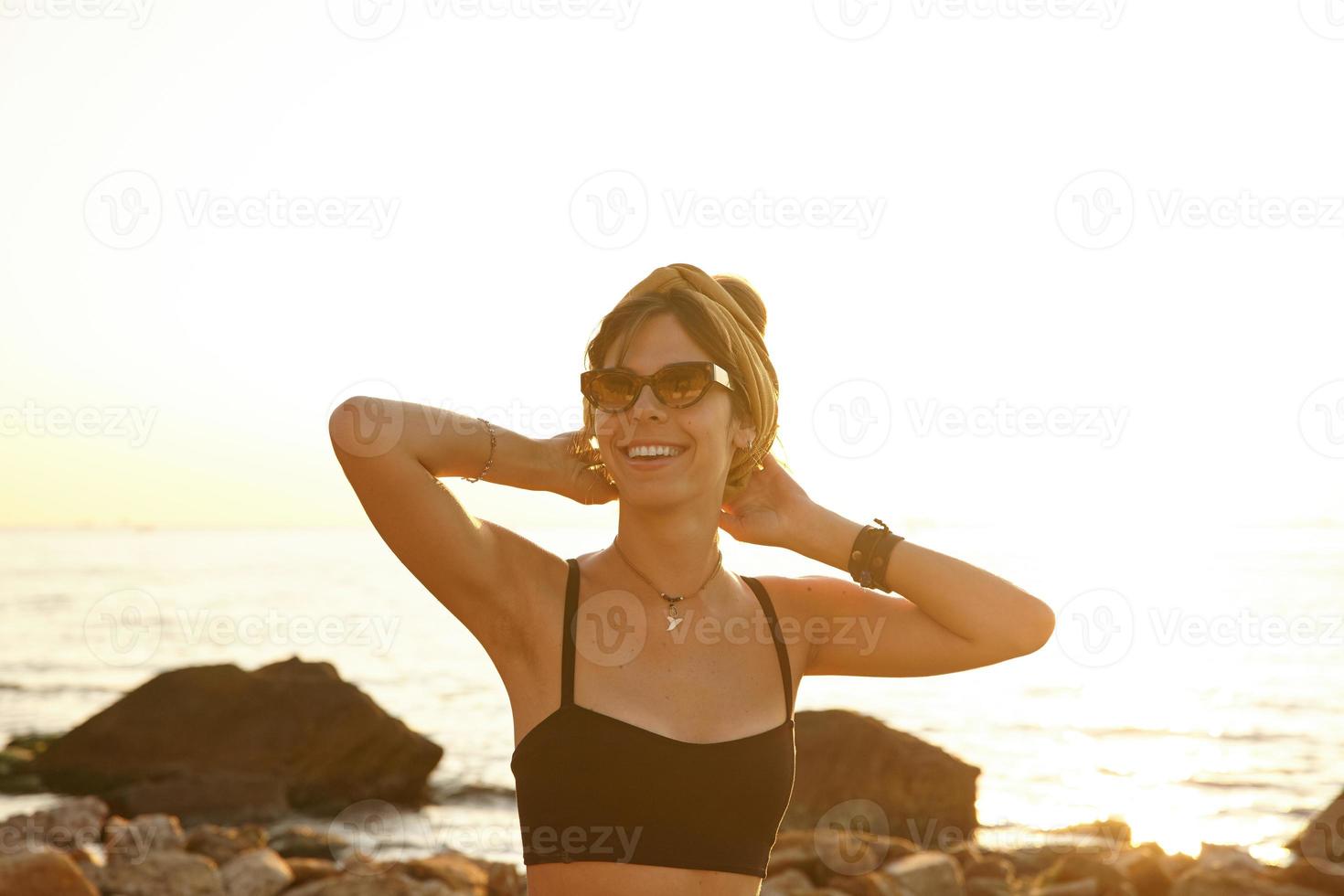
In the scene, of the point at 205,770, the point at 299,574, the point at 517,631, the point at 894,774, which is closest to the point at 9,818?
the point at 205,770

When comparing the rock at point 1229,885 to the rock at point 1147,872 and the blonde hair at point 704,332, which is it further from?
the blonde hair at point 704,332

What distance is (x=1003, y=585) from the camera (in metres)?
3.85

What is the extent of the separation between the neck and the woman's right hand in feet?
0.38

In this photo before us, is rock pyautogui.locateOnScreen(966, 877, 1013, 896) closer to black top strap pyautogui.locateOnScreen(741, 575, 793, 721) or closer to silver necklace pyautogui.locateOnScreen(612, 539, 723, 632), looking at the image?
black top strap pyautogui.locateOnScreen(741, 575, 793, 721)

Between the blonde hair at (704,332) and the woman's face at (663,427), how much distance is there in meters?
0.04

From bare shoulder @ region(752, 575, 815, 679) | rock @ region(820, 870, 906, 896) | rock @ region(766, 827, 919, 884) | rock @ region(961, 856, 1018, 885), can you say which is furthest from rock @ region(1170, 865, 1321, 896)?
bare shoulder @ region(752, 575, 815, 679)

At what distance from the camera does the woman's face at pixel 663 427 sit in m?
3.54

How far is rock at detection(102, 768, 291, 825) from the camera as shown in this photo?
16.1 metres

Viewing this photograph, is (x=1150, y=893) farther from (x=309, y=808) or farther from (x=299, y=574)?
(x=299, y=574)

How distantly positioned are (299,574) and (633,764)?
87.9m

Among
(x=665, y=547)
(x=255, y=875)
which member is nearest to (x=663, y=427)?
(x=665, y=547)

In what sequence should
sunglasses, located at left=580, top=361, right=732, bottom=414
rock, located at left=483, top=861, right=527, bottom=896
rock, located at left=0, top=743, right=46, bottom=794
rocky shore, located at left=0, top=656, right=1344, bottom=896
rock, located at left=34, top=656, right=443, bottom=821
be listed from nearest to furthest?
sunglasses, located at left=580, top=361, right=732, bottom=414
rocky shore, located at left=0, top=656, right=1344, bottom=896
rock, located at left=483, top=861, right=527, bottom=896
rock, located at left=34, top=656, right=443, bottom=821
rock, located at left=0, top=743, right=46, bottom=794

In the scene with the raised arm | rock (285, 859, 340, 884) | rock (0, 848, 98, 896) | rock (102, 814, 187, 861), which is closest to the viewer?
the raised arm

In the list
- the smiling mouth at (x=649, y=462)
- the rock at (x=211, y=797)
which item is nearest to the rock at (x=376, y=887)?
the rock at (x=211, y=797)
